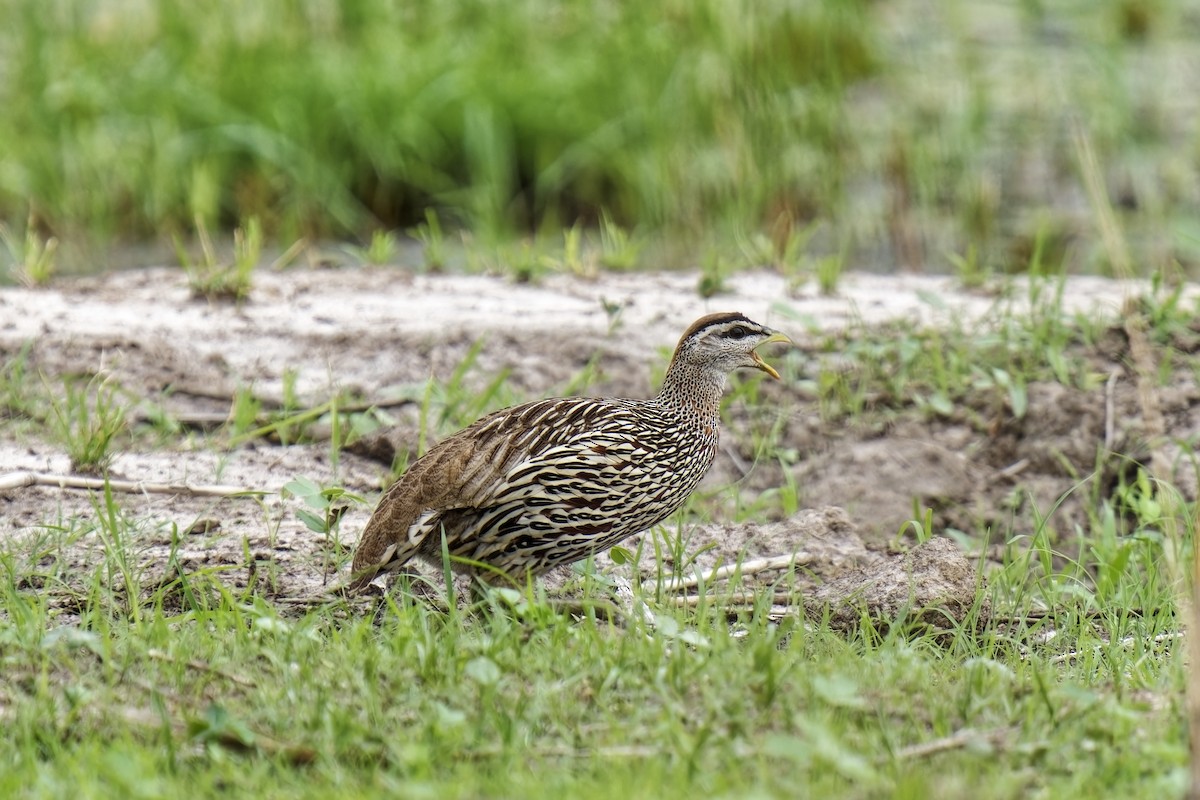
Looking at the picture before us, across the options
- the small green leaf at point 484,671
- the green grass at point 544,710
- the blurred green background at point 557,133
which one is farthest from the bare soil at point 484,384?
the blurred green background at point 557,133

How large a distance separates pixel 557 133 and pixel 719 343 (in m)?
5.00

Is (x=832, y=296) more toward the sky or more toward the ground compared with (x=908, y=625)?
more toward the sky

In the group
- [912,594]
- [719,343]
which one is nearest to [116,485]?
[719,343]

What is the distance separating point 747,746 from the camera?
3.50 meters

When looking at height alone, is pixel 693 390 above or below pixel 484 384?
above

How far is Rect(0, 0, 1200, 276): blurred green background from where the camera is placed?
30.3 ft

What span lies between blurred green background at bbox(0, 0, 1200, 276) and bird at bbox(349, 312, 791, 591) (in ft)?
13.5

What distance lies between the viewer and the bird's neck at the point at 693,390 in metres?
4.99

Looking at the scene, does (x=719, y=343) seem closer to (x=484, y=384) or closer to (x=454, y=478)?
(x=454, y=478)

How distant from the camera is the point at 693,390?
5023 mm

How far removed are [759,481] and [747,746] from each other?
8.56ft

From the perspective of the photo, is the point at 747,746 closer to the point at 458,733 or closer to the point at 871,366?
the point at 458,733

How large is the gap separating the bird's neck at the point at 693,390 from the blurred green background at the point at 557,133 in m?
3.75

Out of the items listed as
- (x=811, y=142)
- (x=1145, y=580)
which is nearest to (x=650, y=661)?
(x=1145, y=580)
